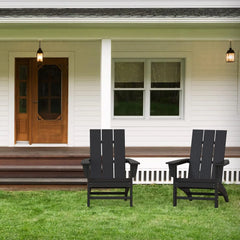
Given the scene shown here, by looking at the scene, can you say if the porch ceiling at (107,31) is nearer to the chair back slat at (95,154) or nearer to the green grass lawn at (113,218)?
the chair back slat at (95,154)

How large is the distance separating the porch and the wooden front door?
1.34 m

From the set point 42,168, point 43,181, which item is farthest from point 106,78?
point 43,181

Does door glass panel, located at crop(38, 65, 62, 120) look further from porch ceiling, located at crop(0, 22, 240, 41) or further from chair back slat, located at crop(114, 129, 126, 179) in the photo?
chair back slat, located at crop(114, 129, 126, 179)

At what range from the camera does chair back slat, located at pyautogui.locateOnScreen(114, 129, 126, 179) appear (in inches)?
247

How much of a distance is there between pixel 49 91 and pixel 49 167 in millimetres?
2435

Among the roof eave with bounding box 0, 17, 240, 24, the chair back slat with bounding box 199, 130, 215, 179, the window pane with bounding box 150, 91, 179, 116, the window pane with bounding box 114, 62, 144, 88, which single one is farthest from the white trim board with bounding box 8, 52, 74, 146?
the chair back slat with bounding box 199, 130, 215, 179

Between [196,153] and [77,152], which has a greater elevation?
[196,153]

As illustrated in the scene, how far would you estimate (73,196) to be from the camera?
6.62 m

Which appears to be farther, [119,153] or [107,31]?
[107,31]

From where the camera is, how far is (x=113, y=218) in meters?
5.39

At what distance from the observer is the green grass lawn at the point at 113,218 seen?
4.75m
